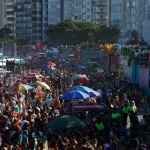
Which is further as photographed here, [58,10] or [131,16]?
[58,10]

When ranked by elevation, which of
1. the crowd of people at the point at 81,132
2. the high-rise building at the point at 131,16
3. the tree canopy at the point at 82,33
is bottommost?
the crowd of people at the point at 81,132

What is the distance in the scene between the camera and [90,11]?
160m

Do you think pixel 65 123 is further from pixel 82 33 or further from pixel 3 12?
pixel 3 12

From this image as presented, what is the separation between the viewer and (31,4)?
570 ft

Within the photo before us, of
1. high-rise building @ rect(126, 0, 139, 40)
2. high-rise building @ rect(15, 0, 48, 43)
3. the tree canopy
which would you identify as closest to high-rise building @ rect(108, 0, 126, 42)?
high-rise building @ rect(126, 0, 139, 40)

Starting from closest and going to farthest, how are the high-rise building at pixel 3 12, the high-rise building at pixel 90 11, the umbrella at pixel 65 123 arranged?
the umbrella at pixel 65 123 → the high-rise building at pixel 90 11 → the high-rise building at pixel 3 12

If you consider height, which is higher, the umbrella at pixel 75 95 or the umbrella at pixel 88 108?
the umbrella at pixel 75 95

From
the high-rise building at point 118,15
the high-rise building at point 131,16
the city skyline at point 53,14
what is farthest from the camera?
the city skyline at point 53,14

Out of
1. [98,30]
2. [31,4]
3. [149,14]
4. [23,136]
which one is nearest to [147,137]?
[23,136]

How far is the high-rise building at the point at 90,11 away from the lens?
158500 mm

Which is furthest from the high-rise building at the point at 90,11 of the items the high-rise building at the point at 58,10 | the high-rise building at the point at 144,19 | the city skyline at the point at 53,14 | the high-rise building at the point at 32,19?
the high-rise building at the point at 144,19

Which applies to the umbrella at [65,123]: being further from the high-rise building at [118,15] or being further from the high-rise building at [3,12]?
the high-rise building at [3,12]

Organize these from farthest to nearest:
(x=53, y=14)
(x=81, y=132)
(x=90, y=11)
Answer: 1. (x=53, y=14)
2. (x=90, y=11)
3. (x=81, y=132)

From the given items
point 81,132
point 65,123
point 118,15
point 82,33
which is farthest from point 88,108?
point 118,15
